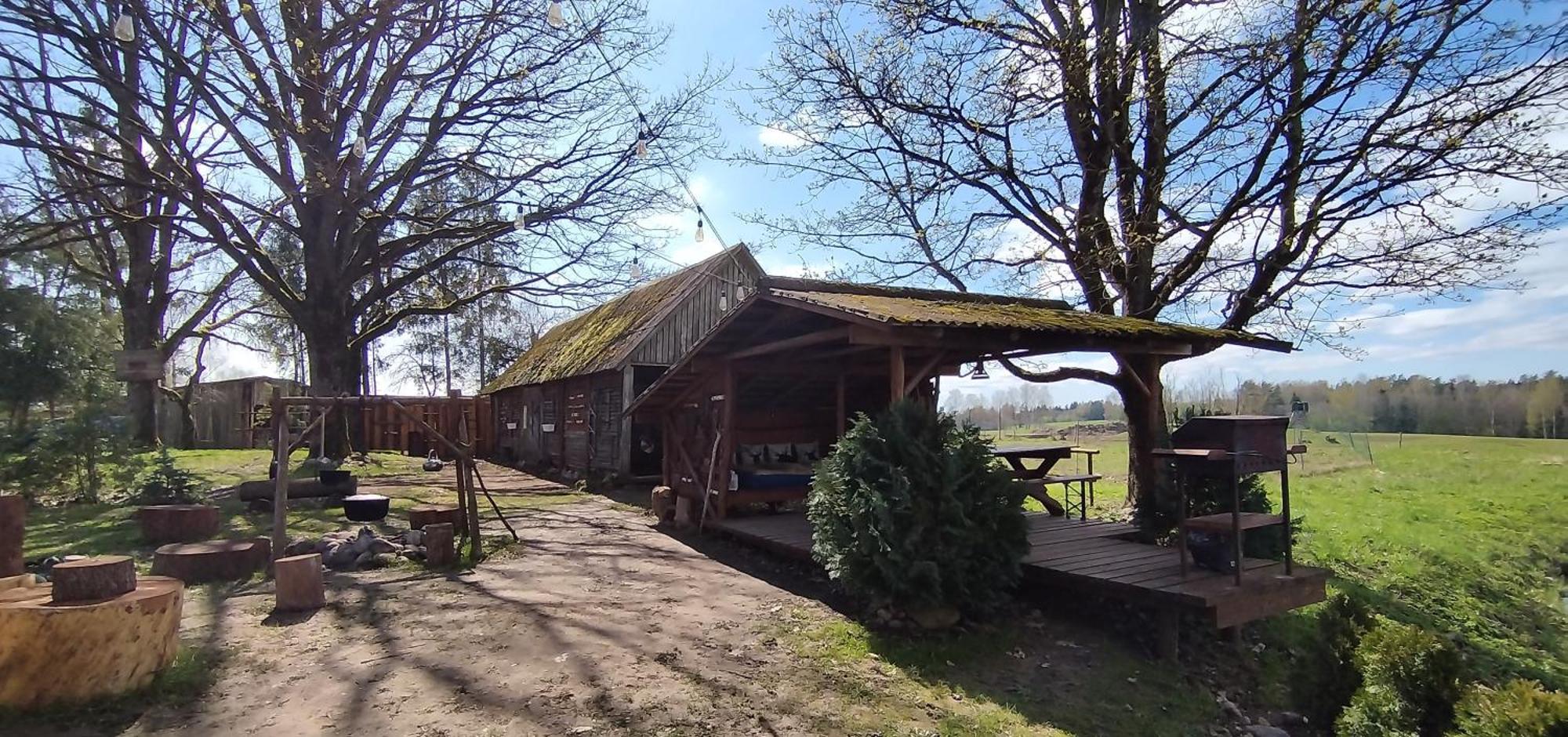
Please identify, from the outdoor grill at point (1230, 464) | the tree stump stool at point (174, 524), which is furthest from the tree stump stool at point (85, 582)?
the outdoor grill at point (1230, 464)

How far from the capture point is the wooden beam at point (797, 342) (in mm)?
7203

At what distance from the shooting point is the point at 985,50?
10.7 meters

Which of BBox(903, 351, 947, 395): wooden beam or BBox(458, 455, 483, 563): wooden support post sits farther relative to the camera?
BBox(458, 455, 483, 563): wooden support post

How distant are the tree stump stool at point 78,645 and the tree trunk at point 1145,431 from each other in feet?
25.0

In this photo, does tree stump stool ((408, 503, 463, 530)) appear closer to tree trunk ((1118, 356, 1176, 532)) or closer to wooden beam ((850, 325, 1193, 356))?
wooden beam ((850, 325, 1193, 356))

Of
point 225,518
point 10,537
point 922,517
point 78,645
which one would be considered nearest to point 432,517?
point 225,518

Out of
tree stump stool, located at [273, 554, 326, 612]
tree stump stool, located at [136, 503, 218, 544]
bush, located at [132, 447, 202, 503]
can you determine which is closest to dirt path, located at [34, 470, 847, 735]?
tree stump stool, located at [273, 554, 326, 612]

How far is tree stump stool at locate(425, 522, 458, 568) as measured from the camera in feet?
27.6

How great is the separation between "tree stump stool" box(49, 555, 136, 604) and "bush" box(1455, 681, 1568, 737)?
690 centimetres

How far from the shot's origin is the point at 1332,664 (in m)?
4.71

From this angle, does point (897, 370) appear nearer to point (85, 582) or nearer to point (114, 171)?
point (85, 582)

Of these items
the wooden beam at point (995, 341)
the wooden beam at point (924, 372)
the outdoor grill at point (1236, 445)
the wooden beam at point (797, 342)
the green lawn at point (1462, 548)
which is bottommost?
the green lawn at point (1462, 548)

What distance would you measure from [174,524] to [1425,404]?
114 ft

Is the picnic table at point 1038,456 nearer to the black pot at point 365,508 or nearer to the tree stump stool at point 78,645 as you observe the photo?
the tree stump stool at point 78,645
